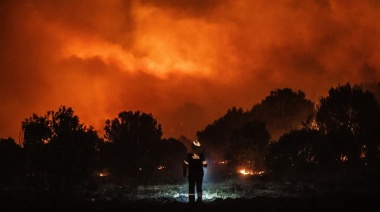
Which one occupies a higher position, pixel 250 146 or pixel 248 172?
pixel 250 146

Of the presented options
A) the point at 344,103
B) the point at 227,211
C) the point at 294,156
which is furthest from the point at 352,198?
the point at 344,103

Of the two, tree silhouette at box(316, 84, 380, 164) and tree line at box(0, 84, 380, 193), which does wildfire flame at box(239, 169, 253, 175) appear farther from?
tree silhouette at box(316, 84, 380, 164)

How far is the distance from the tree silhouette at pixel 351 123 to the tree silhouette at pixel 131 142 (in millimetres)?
18225

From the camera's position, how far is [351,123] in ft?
122

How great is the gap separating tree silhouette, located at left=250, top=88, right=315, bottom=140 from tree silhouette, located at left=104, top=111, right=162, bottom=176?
23098mm

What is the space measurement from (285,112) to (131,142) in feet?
94.8

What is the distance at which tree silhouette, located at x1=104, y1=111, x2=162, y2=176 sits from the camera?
4116 centimetres

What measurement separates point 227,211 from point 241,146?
30.7 metres

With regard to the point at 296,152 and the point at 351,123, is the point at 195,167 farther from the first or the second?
the point at 351,123

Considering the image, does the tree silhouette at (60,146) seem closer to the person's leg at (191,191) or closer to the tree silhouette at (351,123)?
the person's leg at (191,191)

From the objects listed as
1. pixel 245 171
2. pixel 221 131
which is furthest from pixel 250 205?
pixel 221 131

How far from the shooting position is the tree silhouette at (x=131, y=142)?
41156 mm

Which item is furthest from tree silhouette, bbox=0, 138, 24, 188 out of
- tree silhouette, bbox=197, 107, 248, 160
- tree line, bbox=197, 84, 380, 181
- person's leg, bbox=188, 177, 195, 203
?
tree silhouette, bbox=197, 107, 248, 160

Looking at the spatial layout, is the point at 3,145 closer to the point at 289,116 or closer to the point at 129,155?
the point at 129,155
